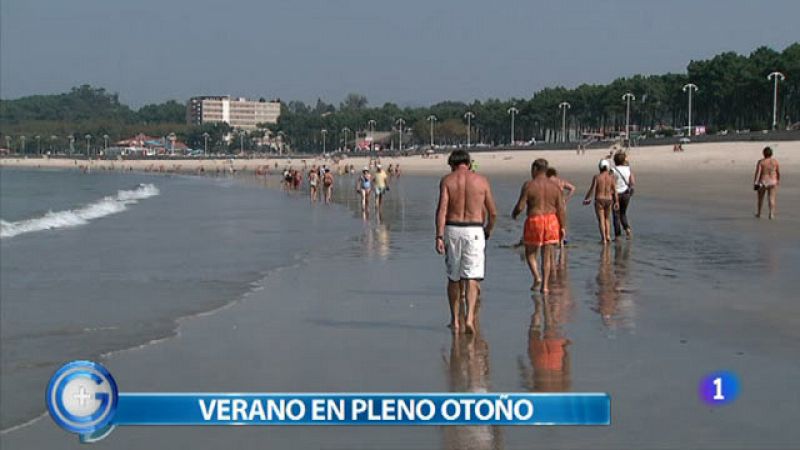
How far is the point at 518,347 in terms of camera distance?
294 inches

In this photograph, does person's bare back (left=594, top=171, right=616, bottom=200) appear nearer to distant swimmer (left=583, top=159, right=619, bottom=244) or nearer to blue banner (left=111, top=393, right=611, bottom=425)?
distant swimmer (left=583, top=159, right=619, bottom=244)

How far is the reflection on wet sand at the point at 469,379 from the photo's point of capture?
4922 millimetres

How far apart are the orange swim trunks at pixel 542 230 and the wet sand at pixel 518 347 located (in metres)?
0.58

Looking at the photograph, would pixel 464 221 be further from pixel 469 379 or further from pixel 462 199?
pixel 469 379

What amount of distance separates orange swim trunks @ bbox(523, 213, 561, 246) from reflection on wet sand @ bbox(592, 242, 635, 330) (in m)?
0.77

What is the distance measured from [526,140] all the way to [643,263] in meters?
139

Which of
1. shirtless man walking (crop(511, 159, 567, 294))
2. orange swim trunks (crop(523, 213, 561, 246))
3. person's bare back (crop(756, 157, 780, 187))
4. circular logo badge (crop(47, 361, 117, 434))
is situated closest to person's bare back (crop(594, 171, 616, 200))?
shirtless man walking (crop(511, 159, 567, 294))

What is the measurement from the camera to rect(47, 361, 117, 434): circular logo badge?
3057 millimetres

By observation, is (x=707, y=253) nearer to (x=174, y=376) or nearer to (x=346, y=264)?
(x=346, y=264)

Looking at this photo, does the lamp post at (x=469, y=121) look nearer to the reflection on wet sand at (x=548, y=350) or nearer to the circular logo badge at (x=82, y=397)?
the reflection on wet sand at (x=548, y=350)

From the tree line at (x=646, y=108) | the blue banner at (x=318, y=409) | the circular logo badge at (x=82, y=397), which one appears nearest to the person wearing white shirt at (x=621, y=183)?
the blue banner at (x=318, y=409)

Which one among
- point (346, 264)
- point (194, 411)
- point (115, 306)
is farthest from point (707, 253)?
point (194, 411)

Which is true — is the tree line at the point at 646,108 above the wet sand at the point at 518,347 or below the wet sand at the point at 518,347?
above

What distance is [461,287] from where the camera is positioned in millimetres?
8148
